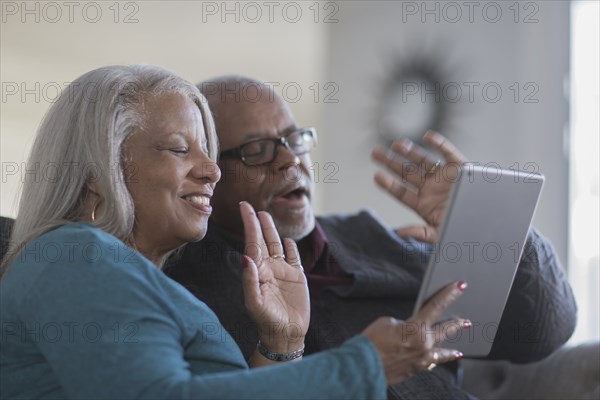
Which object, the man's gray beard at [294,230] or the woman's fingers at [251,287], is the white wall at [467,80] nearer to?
the man's gray beard at [294,230]

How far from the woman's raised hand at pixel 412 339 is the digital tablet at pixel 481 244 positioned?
A: 0.05 m

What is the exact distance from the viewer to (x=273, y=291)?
4.69 ft

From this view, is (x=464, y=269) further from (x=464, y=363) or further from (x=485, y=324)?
(x=464, y=363)

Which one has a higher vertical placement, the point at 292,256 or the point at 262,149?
the point at 262,149

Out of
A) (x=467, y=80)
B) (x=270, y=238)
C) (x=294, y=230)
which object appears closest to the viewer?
(x=270, y=238)

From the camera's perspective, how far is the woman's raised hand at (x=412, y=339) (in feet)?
3.69

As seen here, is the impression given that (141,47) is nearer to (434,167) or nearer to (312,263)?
(312,263)

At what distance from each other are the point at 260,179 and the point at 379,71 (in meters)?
3.11

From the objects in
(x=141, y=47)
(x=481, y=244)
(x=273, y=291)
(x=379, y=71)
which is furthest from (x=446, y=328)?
(x=379, y=71)

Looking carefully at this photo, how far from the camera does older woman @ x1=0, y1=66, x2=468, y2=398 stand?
1.03m

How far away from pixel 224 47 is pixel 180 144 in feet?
10.4

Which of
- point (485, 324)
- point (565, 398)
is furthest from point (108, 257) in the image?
point (565, 398)

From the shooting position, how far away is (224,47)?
177 inches

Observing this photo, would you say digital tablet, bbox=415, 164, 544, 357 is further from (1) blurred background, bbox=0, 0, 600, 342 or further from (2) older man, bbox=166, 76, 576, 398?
(1) blurred background, bbox=0, 0, 600, 342
